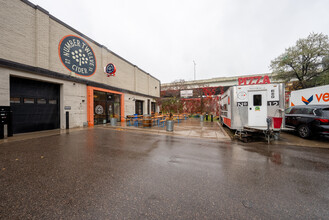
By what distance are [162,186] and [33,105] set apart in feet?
37.0

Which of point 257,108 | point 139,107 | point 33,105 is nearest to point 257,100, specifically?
point 257,108

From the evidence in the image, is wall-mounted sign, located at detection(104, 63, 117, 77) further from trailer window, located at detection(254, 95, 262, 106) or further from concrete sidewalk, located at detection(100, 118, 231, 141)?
trailer window, located at detection(254, 95, 262, 106)

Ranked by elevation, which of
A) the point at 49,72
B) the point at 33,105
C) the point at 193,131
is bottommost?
the point at 193,131

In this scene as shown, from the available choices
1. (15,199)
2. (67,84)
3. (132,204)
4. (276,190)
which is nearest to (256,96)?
(276,190)

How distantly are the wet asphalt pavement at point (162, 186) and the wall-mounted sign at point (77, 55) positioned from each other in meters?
8.30

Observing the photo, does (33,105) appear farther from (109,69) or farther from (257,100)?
(257,100)

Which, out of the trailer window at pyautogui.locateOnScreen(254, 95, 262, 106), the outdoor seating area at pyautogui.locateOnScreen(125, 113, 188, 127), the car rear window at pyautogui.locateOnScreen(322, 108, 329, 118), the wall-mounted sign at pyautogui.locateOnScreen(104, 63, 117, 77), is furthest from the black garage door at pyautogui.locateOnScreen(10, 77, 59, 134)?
the car rear window at pyautogui.locateOnScreen(322, 108, 329, 118)

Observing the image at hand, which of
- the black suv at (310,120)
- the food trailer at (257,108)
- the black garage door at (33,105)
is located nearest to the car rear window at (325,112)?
the black suv at (310,120)

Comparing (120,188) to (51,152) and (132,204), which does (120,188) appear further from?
(51,152)

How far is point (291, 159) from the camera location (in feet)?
14.4

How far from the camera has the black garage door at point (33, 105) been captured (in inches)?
320

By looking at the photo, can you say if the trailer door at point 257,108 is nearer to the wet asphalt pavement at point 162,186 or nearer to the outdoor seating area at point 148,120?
the wet asphalt pavement at point 162,186

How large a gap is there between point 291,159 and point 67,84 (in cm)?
1437

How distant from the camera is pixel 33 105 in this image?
8.92m
